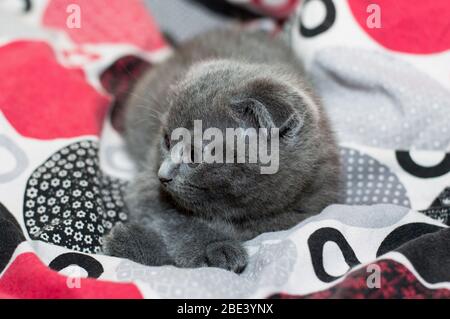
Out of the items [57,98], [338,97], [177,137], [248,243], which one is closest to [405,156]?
[338,97]

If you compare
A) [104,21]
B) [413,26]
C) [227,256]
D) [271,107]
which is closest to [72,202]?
[227,256]

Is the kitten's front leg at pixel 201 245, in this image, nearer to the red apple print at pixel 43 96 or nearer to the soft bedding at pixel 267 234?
the soft bedding at pixel 267 234

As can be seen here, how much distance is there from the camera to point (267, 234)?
57.9 inches

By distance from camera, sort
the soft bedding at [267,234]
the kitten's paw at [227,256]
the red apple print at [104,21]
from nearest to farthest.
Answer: the soft bedding at [267,234] → the kitten's paw at [227,256] → the red apple print at [104,21]

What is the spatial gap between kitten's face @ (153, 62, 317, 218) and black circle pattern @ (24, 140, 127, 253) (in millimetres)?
250

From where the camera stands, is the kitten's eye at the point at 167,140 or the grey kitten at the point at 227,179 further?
the kitten's eye at the point at 167,140

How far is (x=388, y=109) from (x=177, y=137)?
71 centimetres

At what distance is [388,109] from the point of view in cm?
171

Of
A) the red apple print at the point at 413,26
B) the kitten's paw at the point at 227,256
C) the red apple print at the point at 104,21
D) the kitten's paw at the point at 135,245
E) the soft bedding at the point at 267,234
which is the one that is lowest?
the kitten's paw at the point at 135,245

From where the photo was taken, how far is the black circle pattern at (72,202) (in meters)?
1.45

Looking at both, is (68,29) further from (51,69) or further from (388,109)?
(388,109)

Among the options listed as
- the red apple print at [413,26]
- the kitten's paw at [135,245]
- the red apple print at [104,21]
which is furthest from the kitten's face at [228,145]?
the red apple print at [104,21]

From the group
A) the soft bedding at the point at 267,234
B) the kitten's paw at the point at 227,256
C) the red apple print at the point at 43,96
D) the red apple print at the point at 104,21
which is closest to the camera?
the soft bedding at the point at 267,234

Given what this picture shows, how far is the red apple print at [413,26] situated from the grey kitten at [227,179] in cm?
31
